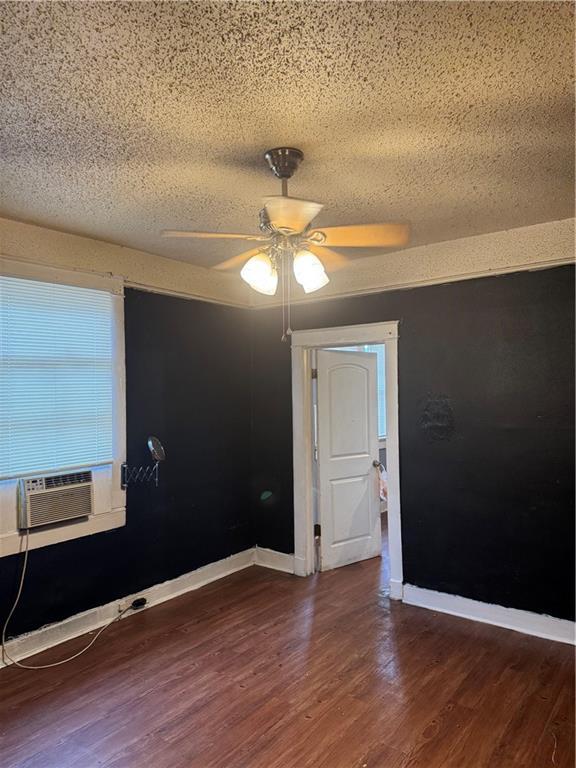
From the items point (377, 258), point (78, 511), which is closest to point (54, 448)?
point (78, 511)

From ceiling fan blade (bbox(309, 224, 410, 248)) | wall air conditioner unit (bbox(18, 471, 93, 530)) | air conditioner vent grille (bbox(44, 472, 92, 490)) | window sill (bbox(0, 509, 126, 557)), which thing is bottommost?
window sill (bbox(0, 509, 126, 557))

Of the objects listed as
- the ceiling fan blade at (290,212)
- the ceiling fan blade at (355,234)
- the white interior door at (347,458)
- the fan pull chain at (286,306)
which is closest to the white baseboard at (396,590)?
the white interior door at (347,458)

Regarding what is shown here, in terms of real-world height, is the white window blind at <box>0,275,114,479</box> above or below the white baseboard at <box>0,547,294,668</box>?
above

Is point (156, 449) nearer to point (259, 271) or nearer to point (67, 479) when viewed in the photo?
point (67, 479)

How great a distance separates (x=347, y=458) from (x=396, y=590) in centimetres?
121

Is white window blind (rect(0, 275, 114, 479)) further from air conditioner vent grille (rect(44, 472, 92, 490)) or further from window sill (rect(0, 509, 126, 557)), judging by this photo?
window sill (rect(0, 509, 126, 557))

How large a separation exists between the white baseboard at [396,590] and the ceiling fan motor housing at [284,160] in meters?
2.97

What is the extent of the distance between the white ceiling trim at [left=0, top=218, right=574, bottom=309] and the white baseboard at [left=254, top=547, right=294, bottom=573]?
225 centimetres

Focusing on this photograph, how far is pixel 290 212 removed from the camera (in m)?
1.83

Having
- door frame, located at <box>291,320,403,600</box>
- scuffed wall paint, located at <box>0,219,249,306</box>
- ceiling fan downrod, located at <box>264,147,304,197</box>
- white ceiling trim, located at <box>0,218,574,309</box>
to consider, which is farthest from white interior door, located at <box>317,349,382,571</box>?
ceiling fan downrod, located at <box>264,147,304,197</box>

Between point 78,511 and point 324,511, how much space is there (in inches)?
80.5

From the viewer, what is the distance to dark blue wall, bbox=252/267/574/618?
3.12 m

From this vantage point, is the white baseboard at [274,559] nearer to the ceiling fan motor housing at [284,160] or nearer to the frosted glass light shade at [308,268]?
the frosted glass light shade at [308,268]

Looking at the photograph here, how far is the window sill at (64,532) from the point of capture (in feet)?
9.49
